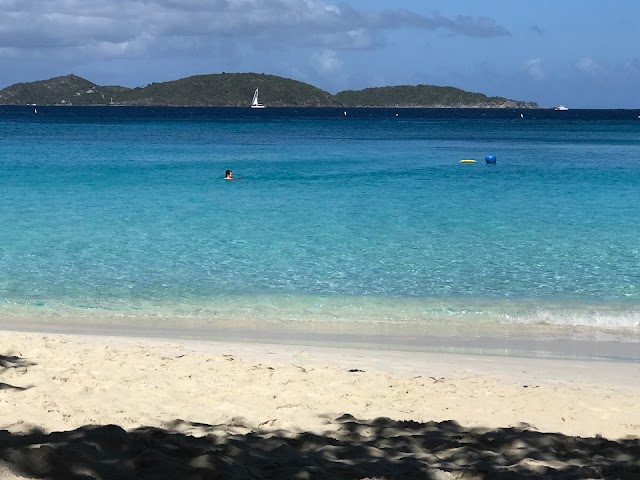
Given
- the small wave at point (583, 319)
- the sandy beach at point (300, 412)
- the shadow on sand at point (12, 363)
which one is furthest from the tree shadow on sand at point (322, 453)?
the small wave at point (583, 319)

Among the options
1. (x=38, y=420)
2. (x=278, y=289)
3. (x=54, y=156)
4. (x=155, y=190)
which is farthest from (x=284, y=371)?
(x=54, y=156)

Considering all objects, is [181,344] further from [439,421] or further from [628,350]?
[628,350]

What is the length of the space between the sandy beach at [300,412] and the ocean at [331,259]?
1.51 m

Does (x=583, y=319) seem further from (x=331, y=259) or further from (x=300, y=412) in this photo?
(x=300, y=412)

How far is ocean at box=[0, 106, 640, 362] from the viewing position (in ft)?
37.1

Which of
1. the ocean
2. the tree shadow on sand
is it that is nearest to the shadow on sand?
the tree shadow on sand

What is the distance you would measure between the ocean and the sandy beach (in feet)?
4.94

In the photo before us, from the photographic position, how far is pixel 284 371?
826 centimetres

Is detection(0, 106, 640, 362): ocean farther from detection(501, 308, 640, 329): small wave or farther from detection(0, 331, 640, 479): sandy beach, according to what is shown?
detection(0, 331, 640, 479): sandy beach

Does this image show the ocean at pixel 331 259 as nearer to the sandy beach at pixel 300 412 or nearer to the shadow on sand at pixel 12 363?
the sandy beach at pixel 300 412

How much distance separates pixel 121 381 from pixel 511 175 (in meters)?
30.6

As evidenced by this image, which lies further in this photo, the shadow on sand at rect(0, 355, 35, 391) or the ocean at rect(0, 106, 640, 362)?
the ocean at rect(0, 106, 640, 362)

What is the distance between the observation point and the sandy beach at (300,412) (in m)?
5.13

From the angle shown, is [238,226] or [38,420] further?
[238,226]
